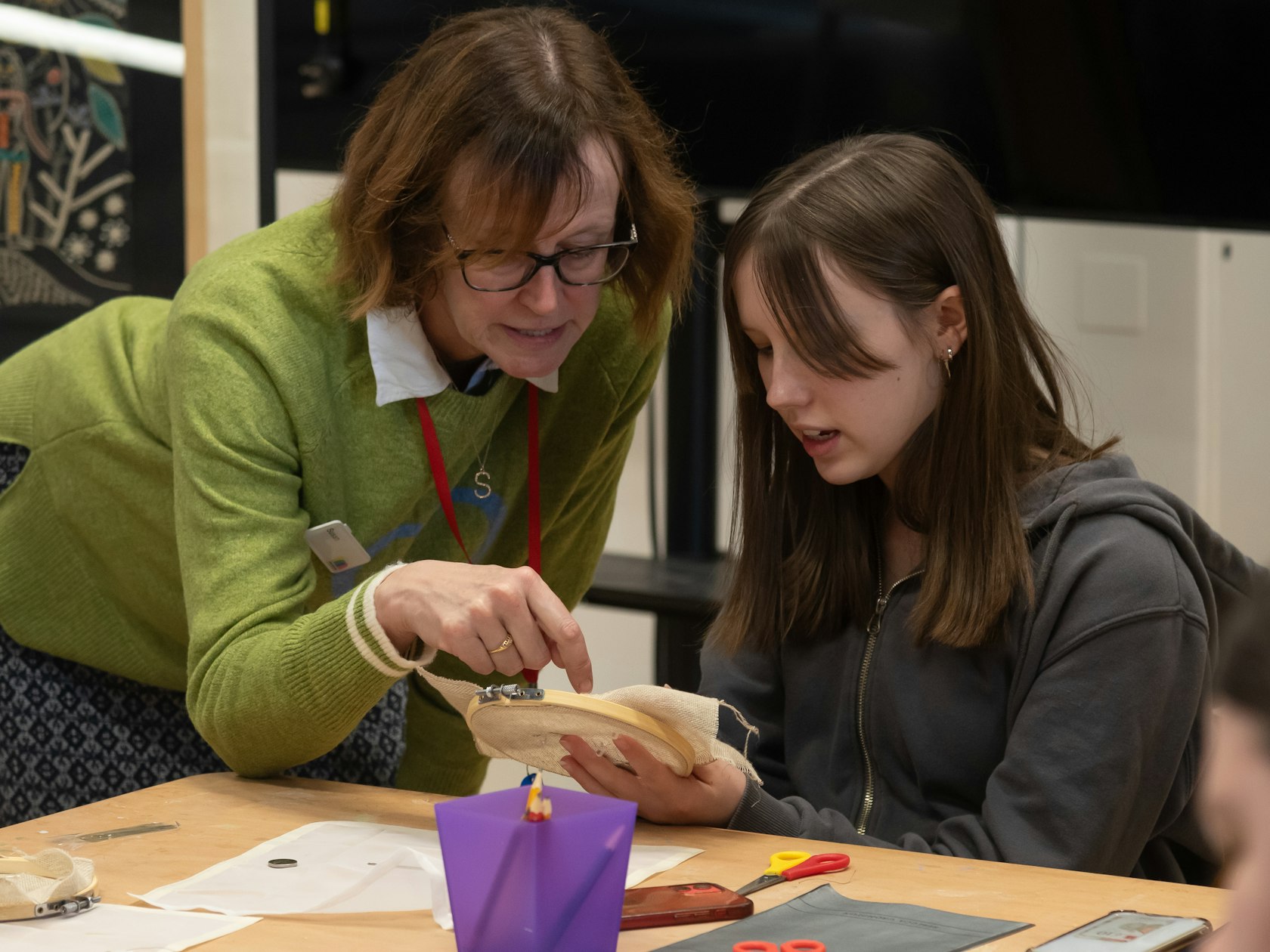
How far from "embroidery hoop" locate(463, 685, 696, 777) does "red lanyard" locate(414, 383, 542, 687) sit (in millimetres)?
181

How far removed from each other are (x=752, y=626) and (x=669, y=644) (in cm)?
137

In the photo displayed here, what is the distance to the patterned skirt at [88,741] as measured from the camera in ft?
5.66

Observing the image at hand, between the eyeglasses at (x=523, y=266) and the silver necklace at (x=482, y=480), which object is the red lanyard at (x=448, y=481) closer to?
the silver necklace at (x=482, y=480)

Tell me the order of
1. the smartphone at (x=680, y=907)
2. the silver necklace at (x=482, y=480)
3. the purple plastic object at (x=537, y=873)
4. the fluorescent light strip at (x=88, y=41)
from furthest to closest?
the fluorescent light strip at (x=88, y=41) < the silver necklace at (x=482, y=480) < the smartphone at (x=680, y=907) < the purple plastic object at (x=537, y=873)

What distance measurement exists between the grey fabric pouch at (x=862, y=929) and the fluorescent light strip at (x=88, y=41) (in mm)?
2584

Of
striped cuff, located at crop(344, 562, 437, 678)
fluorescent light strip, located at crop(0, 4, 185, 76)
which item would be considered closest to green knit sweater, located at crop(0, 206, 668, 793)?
striped cuff, located at crop(344, 562, 437, 678)

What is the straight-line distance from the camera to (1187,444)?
122 inches

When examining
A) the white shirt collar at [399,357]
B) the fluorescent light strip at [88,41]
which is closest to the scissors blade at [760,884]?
the white shirt collar at [399,357]

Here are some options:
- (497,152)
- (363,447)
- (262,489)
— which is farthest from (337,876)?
(497,152)

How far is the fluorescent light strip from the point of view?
299cm

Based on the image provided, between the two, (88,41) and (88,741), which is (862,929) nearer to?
(88,741)

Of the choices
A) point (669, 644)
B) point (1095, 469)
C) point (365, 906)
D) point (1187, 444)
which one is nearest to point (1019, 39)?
point (1187, 444)

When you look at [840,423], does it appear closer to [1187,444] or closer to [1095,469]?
[1095,469]

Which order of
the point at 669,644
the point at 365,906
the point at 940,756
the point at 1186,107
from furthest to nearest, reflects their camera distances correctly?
the point at 669,644, the point at 1186,107, the point at 940,756, the point at 365,906
